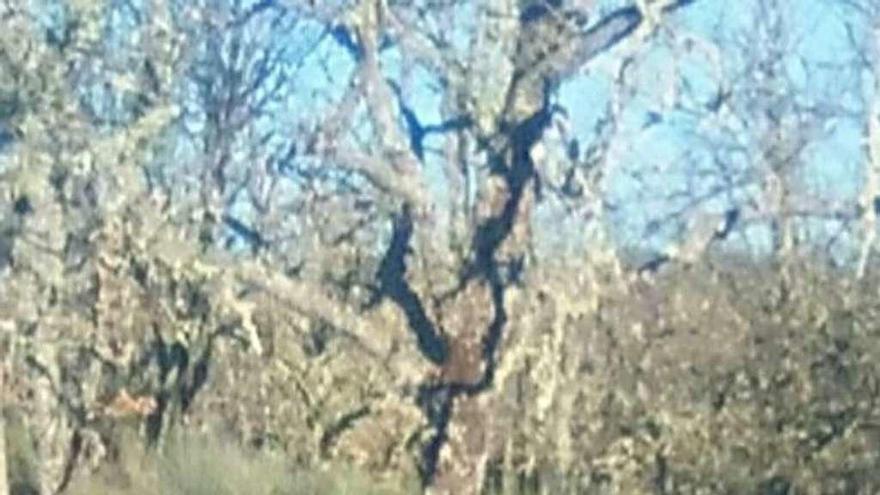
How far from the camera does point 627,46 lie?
11406 mm

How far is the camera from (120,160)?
10.5 meters

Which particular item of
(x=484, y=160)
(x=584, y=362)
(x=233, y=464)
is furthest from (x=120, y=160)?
(x=584, y=362)

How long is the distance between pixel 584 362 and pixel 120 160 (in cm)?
882

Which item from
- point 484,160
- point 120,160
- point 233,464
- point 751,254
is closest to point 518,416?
point 233,464

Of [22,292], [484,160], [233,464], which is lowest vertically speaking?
[233,464]

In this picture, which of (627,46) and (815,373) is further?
(815,373)

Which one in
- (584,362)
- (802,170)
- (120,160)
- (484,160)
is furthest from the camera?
(584,362)

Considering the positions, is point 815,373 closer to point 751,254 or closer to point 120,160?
point 751,254

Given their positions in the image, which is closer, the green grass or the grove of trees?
the grove of trees

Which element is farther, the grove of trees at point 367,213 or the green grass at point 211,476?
the green grass at point 211,476

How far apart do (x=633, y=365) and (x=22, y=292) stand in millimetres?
8478

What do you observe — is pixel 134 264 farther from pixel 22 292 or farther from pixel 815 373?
pixel 815 373

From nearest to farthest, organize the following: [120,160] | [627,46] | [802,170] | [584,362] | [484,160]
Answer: [120,160] < [627,46] < [484,160] < [802,170] < [584,362]

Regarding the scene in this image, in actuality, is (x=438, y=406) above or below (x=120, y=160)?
below
